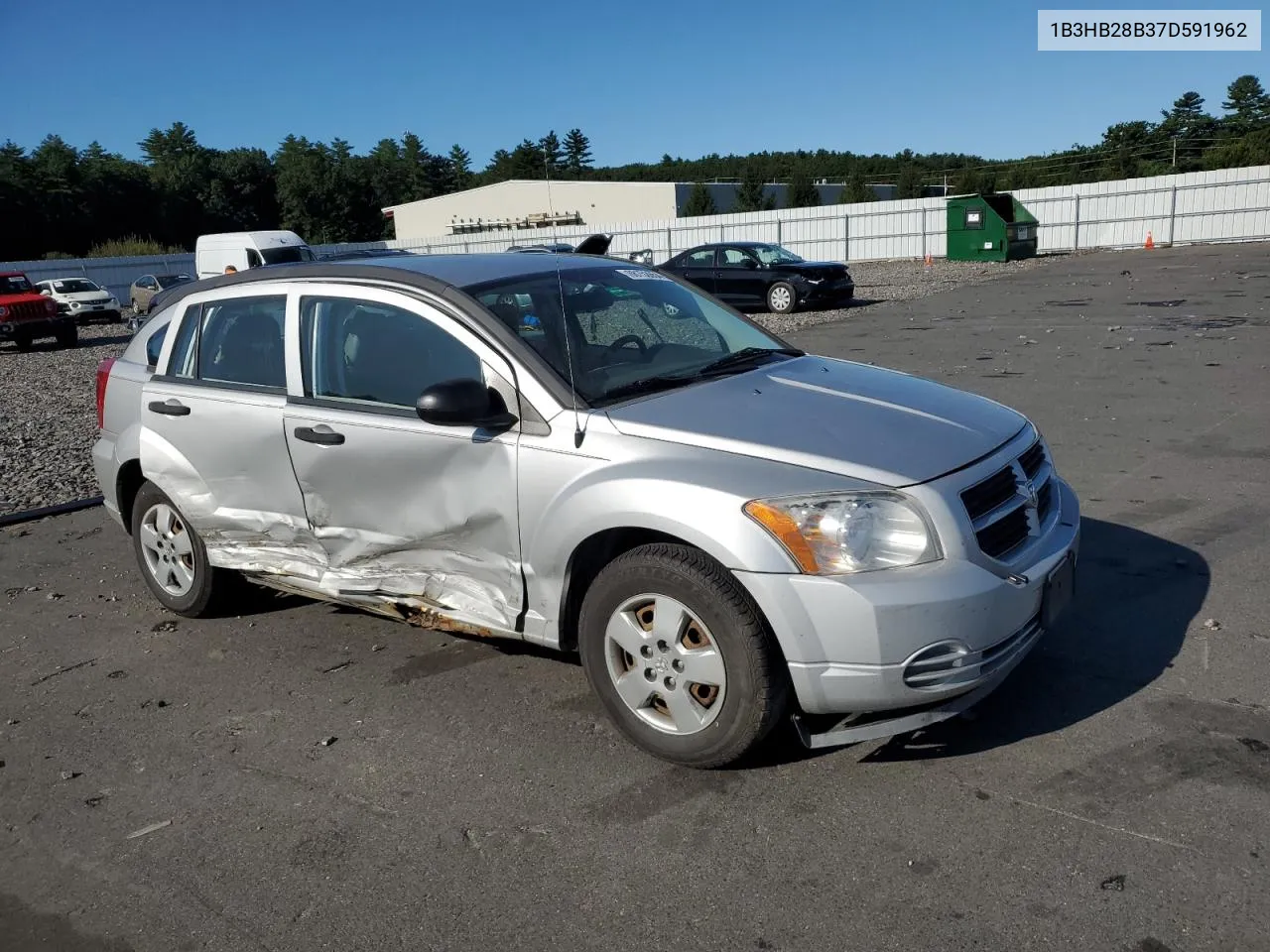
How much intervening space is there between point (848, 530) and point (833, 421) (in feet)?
1.98

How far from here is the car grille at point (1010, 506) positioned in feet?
11.3

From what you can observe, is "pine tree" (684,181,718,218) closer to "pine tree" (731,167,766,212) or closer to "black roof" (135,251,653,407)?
"pine tree" (731,167,766,212)

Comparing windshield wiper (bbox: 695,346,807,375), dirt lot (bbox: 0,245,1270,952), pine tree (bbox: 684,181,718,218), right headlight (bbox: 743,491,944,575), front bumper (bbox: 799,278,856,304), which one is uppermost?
pine tree (bbox: 684,181,718,218)

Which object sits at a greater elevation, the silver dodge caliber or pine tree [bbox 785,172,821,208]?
pine tree [bbox 785,172,821,208]

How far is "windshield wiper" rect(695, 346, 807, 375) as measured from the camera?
4.38 m

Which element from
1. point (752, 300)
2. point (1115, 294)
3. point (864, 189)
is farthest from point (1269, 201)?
point (864, 189)

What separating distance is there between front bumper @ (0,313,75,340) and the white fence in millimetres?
15678

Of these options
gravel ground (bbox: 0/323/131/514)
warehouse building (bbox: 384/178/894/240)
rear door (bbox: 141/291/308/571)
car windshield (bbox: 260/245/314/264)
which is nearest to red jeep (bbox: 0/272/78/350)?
gravel ground (bbox: 0/323/131/514)

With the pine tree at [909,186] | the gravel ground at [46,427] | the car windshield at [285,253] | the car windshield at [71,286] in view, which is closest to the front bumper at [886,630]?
the gravel ground at [46,427]

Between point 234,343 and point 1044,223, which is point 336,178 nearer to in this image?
point 1044,223

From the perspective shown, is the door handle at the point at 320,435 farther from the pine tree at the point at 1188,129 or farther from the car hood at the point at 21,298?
the pine tree at the point at 1188,129

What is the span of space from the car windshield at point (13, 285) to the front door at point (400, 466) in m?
24.5

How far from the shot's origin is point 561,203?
208 ft

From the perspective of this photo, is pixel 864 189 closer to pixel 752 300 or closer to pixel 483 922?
pixel 752 300
